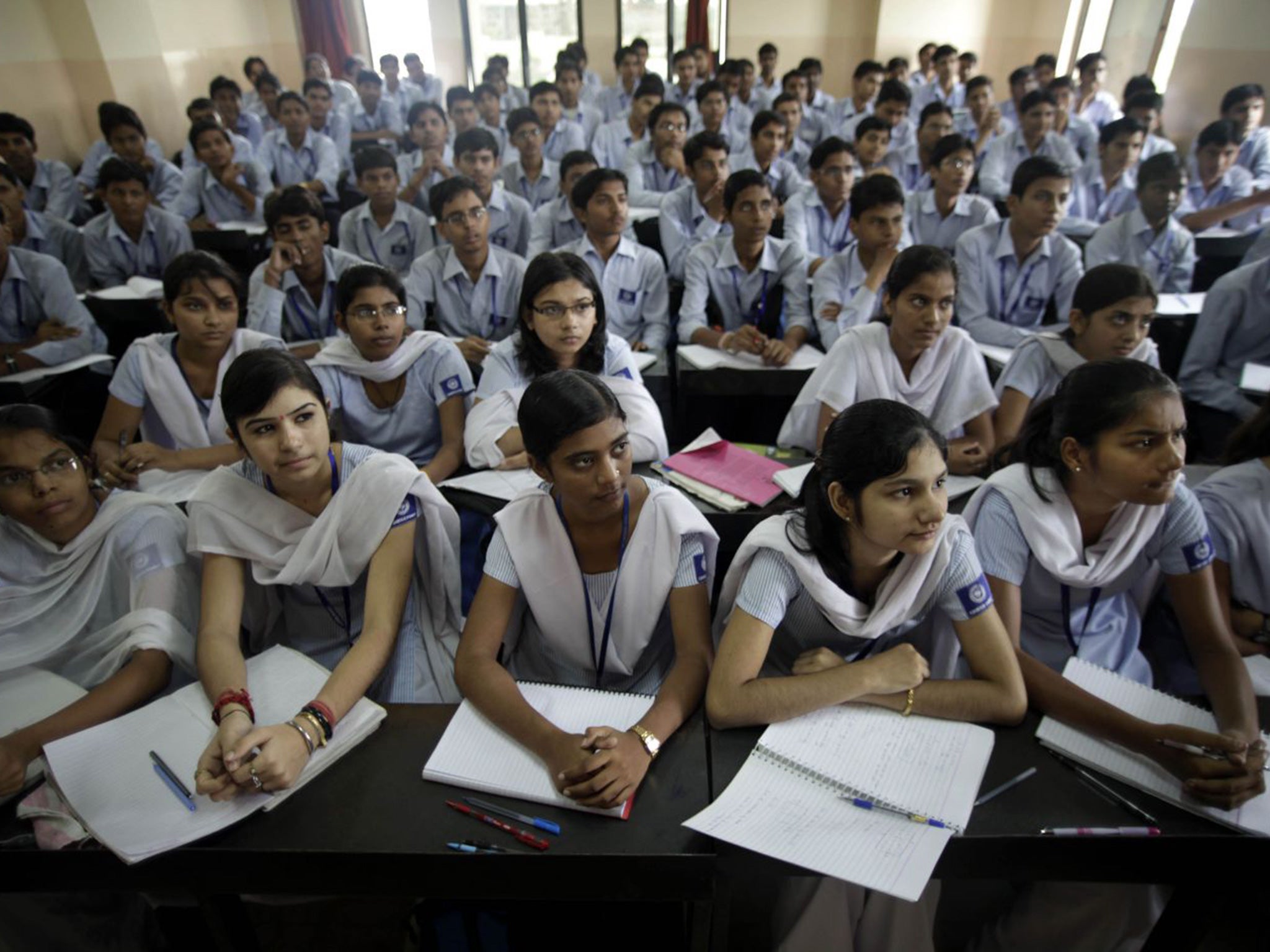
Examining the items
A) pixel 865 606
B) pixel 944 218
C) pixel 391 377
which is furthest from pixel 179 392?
pixel 944 218

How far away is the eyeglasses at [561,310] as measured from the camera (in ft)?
7.57

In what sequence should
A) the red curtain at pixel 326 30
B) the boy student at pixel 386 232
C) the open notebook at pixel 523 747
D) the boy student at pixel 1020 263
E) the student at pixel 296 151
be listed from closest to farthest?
the open notebook at pixel 523 747, the boy student at pixel 1020 263, the boy student at pixel 386 232, the student at pixel 296 151, the red curtain at pixel 326 30

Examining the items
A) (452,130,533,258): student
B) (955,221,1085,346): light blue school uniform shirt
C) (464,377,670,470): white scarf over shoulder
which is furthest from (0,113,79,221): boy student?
(955,221,1085,346): light blue school uniform shirt

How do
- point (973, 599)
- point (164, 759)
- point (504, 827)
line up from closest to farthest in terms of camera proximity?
1. point (504, 827)
2. point (164, 759)
3. point (973, 599)

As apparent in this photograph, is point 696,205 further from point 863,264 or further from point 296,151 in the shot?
point 296,151

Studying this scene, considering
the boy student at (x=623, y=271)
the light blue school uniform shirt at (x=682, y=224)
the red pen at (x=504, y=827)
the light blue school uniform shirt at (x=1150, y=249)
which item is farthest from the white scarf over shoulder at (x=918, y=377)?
the light blue school uniform shirt at (x=682, y=224)

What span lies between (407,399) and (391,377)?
11 centimetres

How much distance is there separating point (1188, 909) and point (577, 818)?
987 mm

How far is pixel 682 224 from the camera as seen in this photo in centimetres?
450

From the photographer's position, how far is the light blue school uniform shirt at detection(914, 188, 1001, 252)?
443cm

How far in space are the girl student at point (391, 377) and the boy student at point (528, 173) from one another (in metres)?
3.46

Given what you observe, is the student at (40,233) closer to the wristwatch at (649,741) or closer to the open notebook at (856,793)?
the wristwatch at (649,741)

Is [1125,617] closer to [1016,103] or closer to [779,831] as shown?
[779,831]

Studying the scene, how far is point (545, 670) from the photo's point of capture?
5.40 feet
